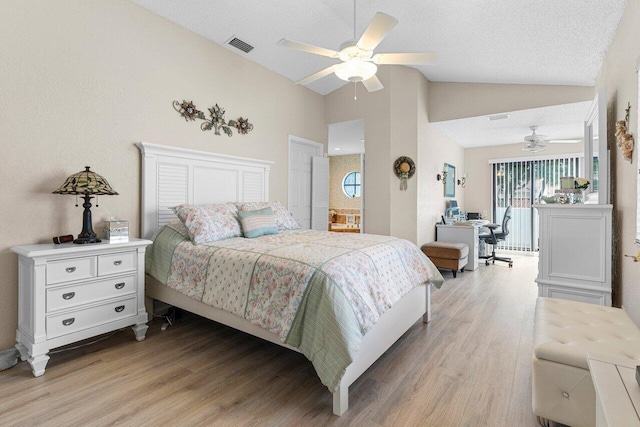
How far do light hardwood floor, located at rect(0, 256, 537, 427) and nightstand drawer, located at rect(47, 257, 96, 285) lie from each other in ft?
2.01

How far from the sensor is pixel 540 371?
1.53 meters

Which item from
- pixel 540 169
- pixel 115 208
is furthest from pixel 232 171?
pixel 540 169

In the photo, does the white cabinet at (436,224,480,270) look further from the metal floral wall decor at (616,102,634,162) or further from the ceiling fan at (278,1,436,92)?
the ceiling fan at (278,1,436,92)

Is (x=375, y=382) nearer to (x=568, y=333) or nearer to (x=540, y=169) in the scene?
(x=568, y=333)

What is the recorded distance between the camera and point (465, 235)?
17.4 feet

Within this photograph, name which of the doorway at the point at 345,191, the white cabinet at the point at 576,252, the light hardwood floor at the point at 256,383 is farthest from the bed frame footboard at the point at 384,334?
the doorway at the point at 345,191

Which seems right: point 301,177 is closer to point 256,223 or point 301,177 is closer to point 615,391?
point 256,223

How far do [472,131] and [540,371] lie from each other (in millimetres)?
5124

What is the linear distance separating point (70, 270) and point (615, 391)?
295cm

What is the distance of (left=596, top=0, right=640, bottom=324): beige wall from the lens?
213 cm

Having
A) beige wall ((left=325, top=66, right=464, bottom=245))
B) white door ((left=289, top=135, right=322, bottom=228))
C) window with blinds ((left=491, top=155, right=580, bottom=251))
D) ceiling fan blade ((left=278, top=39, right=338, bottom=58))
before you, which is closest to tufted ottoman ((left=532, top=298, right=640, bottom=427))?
ceiling fan blade ((left=278, top=39, right=338, bottom=58))

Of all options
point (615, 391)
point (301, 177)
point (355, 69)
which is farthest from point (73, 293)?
point (301, 177)

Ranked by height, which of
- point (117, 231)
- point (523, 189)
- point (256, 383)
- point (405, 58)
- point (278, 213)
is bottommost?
point (256, 383)

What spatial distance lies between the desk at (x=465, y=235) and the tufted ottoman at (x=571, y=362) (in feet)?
11.6
